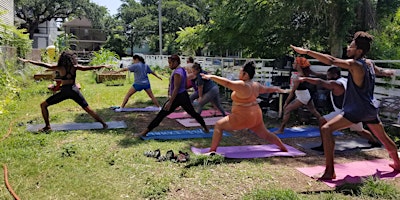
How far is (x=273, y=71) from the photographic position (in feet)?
35.6

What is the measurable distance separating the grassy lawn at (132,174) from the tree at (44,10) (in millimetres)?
36677

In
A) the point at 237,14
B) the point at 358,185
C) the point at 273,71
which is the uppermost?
the point at 237,14

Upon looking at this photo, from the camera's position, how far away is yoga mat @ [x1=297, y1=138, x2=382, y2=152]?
6141 mm

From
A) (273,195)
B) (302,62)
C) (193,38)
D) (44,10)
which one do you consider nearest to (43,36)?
(44,10)

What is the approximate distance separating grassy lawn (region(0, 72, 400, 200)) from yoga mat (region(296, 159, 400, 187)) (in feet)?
0.70

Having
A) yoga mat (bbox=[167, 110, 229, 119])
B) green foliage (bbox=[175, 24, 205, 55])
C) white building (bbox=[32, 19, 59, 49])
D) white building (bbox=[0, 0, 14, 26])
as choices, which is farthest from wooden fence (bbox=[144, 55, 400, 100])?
white building (bbox=[32, 19, 59, 49])

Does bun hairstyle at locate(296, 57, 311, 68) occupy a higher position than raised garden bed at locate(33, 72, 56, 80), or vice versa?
bun hairstyle at locate(296, 57, 311, 68)

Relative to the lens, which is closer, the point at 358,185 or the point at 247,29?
the point at 358,185

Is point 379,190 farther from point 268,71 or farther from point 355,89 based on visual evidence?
point 268,71

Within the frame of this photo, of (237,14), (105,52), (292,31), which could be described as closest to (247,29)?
(237,14)

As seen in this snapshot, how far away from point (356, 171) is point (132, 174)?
3.02 meters

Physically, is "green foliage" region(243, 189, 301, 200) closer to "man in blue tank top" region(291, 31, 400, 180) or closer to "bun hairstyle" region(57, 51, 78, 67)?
"man in blue tank top" region(291, 31, 400, 180)

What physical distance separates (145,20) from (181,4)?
7.47 meters

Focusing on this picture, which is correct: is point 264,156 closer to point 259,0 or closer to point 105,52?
point 259,0
